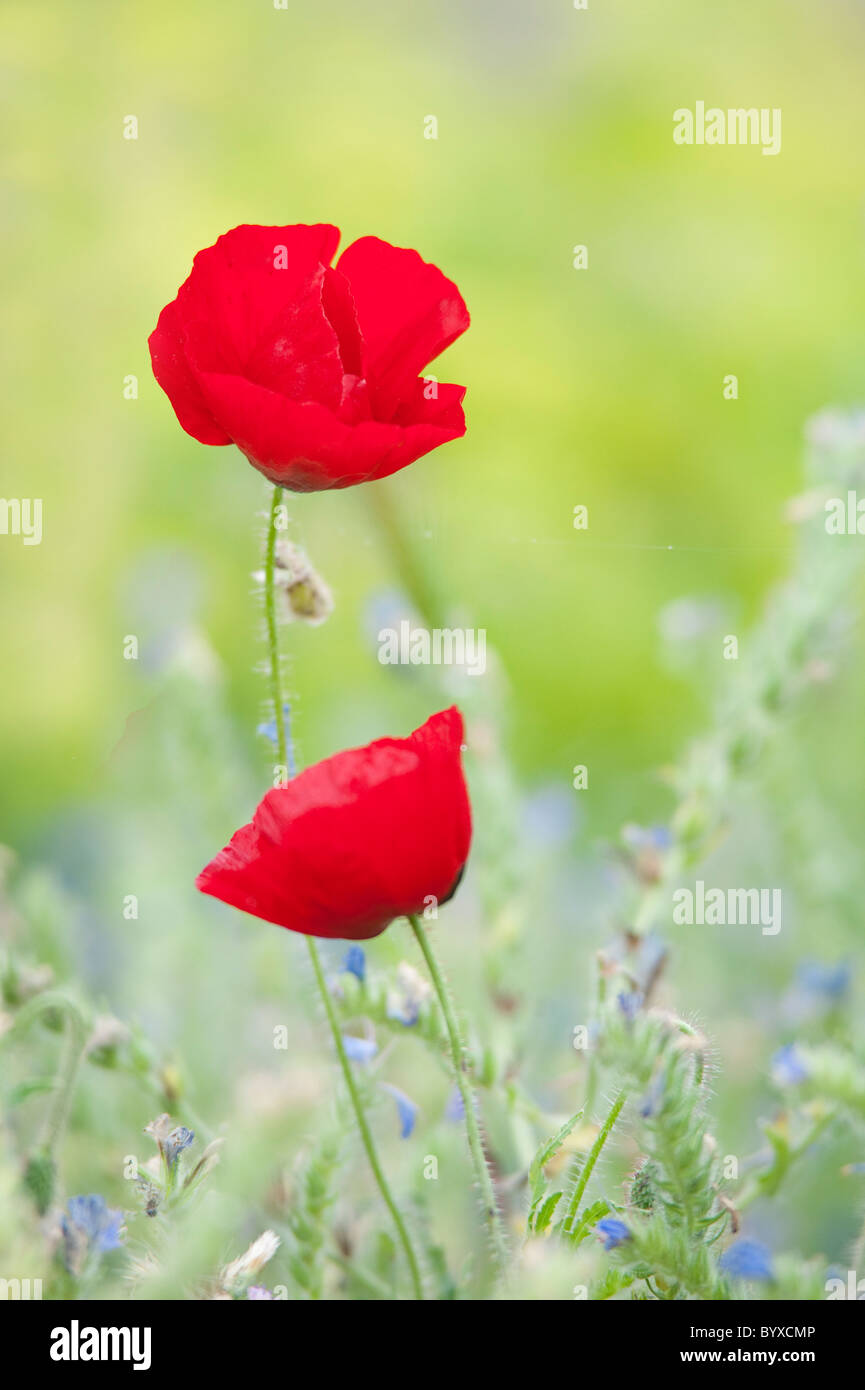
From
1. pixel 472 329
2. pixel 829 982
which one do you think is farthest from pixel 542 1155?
pixel 472 329

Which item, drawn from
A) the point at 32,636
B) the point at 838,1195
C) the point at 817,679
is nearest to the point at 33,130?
the point at 32,636

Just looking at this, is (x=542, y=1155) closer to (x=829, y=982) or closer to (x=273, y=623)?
(x=273, y=623)

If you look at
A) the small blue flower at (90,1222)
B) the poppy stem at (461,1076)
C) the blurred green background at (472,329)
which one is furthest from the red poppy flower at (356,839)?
the blurred green background at (472,329)

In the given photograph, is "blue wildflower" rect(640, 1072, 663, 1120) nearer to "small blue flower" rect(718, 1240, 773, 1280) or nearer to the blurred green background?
"small blue flower" rect(718, 1240, 773, 1280)

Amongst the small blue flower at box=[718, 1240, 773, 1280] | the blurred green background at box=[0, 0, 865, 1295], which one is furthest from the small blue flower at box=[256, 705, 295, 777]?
the blurred green background at box=[0, 0, 865, 1295]

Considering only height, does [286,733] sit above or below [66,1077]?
above
